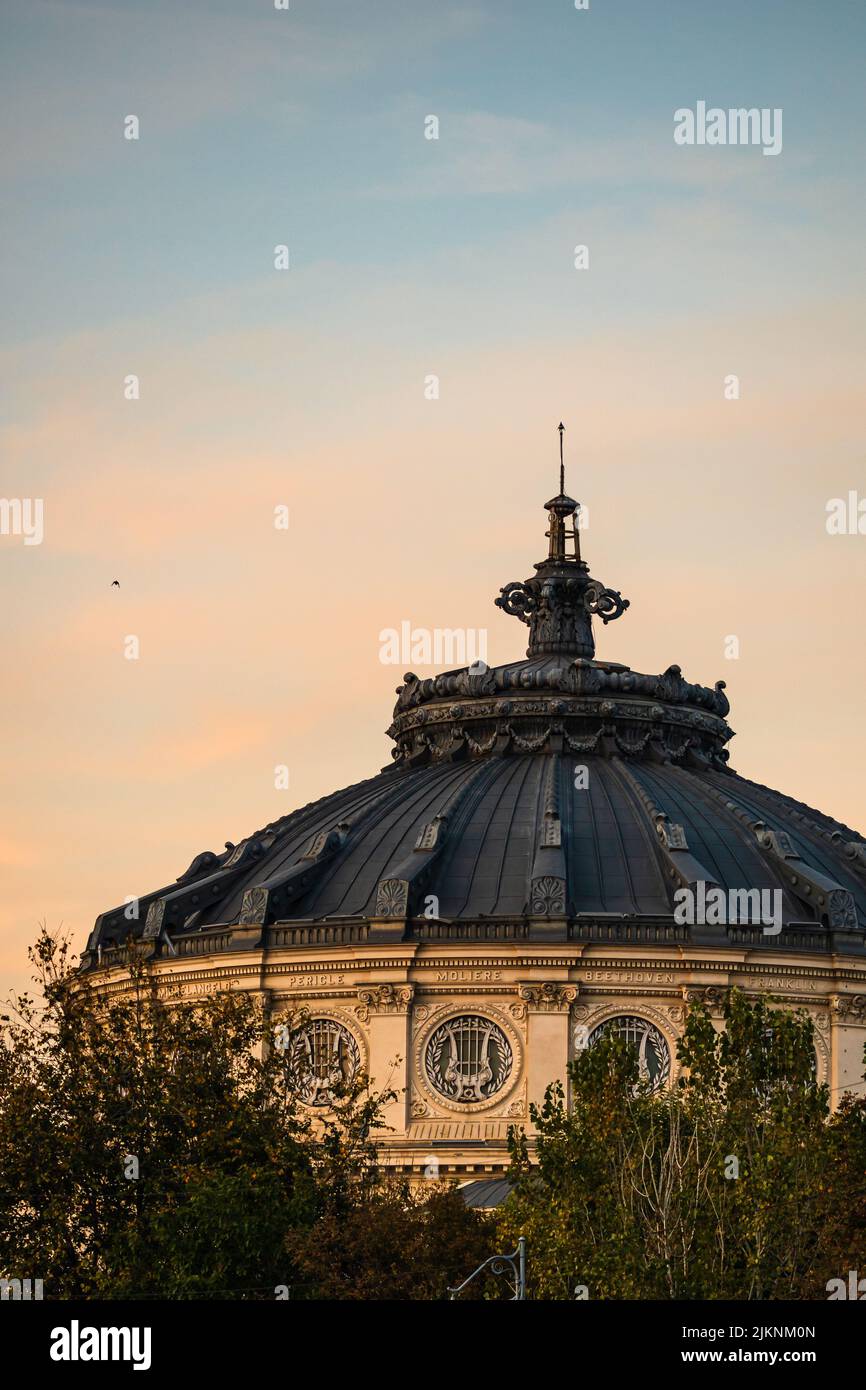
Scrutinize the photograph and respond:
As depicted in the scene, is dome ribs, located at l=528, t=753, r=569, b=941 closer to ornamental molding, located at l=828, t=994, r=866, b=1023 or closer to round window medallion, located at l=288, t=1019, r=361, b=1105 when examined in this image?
round window medallion, located at l=288, t=1019, r=361, b=1105

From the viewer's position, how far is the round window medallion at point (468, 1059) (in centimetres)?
8388

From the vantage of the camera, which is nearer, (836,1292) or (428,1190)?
(836,1292)

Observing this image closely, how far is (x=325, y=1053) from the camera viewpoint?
85375 mm

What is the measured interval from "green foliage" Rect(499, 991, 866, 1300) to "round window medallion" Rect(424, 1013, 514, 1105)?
20.7m

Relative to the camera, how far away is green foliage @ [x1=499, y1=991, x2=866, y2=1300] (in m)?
54.5

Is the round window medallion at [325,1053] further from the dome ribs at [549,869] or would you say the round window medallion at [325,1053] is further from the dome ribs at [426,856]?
the dome ribs at [549,869]

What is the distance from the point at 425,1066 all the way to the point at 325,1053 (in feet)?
10.2

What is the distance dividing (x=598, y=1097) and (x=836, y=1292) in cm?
907

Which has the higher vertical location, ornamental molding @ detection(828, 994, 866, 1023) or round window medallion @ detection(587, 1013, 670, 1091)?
ornamental molding @ detection(828, 994, 866, 1023)

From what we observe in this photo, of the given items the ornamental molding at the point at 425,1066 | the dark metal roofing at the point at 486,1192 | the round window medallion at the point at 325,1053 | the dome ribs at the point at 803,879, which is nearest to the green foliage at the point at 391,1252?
the dark metal roofing at the point at 486,1192

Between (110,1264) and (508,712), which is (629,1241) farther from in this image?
(508,712)

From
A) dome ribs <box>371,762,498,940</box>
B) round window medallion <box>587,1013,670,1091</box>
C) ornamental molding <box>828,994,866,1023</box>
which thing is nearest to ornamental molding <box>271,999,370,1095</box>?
dome ribs <box>371,762,498,940</box>
